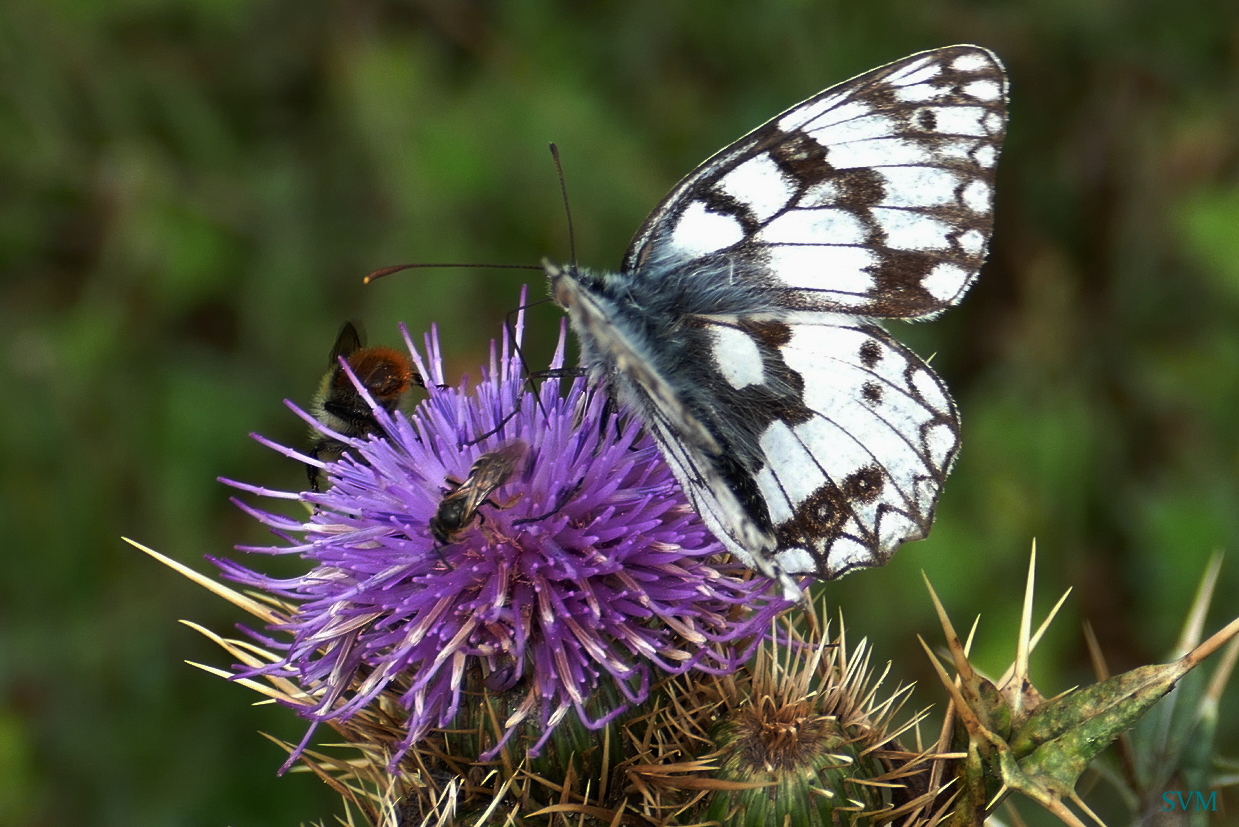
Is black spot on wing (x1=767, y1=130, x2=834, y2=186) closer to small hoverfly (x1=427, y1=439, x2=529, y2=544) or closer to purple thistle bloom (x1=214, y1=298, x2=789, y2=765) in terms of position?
purple thistle bloom (x1=214, y1=298, x2=789, y2=765)

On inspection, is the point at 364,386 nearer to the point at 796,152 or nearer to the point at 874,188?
the point at 796,152

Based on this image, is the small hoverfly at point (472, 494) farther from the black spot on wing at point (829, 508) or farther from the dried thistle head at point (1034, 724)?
the dried thistle head at point (1034, 724)

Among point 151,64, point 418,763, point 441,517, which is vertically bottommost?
point 418,763

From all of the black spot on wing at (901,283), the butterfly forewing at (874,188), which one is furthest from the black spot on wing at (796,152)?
the black spot on wing at (901,283)

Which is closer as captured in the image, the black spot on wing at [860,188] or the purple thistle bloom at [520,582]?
the purple thistle bloom at [520,582]

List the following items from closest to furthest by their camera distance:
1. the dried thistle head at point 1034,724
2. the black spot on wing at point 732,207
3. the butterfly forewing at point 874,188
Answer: the dried thistle head at point 1034,724, the butterfly forewing at point 874,188, the black spot on wing at point 732,207

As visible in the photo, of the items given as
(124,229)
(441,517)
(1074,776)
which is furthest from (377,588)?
(124,229)

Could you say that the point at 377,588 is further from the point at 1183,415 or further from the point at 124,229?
the point at 1183,415

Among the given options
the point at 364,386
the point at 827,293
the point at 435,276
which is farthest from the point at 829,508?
the point at 435,276
